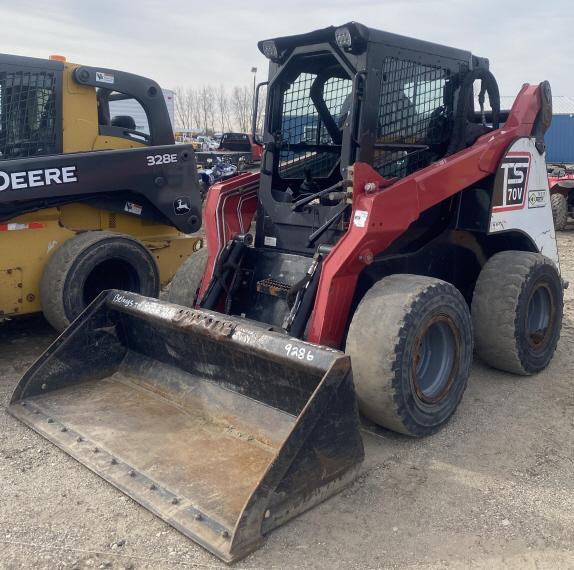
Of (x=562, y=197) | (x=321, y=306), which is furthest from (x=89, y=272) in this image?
(x=562, y=197)

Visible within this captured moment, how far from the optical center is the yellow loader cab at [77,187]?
17.1 ft

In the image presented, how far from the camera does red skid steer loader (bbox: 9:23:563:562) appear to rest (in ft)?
10.5

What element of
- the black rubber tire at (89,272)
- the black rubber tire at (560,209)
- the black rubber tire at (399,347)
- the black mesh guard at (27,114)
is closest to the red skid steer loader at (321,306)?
the black rubber tire at (399,347)

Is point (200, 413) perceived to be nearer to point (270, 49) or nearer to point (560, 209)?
point (270, 49)

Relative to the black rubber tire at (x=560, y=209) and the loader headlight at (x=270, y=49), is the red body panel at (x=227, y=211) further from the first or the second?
the black rubber tire at (x=560, y=209)

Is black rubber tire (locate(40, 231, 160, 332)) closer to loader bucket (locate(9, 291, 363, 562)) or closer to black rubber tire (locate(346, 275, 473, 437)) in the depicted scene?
loader bucket (locate(9, 291, 363, 562))

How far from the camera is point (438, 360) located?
4.07 meters

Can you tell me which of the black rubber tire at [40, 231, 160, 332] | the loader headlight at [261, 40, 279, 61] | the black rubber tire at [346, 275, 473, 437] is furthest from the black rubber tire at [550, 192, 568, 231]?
the black rubber tire at [346, 275, 473, 437]

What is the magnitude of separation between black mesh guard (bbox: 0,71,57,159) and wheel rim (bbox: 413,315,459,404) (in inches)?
141

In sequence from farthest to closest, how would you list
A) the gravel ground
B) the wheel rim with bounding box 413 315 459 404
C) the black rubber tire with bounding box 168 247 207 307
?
the black rubber tire with bounding box 168 247 207 307 < the wheel rim with bounding box 413 315 459 404 < the gravel ground

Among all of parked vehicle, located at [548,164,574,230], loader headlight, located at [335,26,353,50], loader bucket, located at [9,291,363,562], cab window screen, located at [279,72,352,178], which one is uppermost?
loader headlight, located at [335,26,353,50]

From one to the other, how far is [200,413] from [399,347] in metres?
1.29

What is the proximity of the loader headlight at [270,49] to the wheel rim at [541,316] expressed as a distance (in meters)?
2.65

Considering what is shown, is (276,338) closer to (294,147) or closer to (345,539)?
(345,539)
